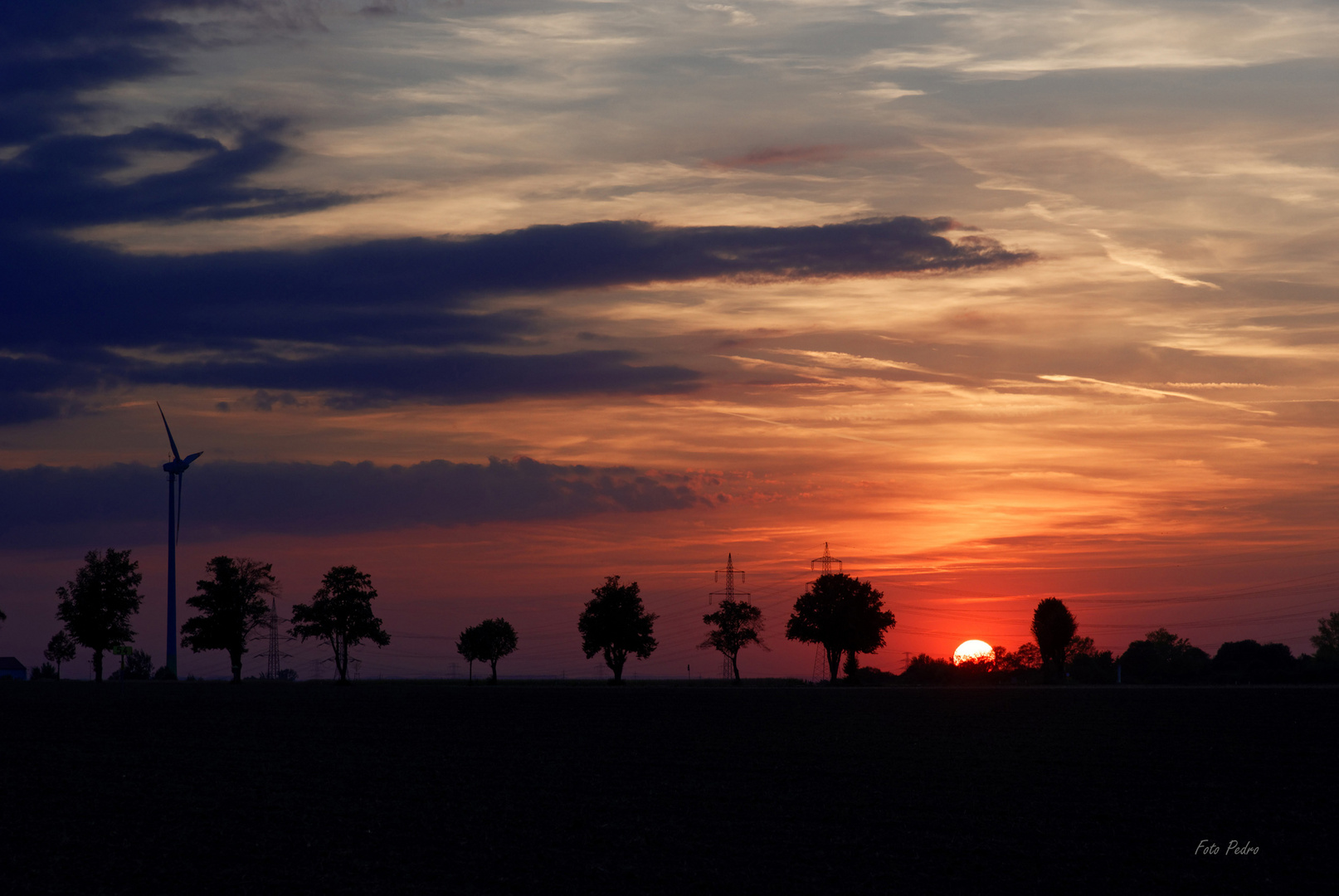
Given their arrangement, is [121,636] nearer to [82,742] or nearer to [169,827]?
[82,742]

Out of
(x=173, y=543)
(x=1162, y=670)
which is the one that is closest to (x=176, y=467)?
(x=173, y=543)

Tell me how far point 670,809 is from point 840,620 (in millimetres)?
153592

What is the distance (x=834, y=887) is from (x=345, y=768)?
2263 cm

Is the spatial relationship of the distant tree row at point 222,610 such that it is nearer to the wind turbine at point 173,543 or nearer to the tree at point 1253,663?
the wind turbine at point 173,543

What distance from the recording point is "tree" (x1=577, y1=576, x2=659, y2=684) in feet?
611

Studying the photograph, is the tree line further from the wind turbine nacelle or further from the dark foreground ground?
the dark foreground ground

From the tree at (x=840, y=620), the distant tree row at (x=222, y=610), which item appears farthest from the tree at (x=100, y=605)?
the tree at (x=840, y=620)

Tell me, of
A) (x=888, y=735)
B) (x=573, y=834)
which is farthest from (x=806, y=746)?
(x=573, y=834)

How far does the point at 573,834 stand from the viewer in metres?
25.3

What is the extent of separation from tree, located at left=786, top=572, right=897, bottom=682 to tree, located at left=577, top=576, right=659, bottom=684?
22661 millimetres

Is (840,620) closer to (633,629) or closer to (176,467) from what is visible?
(633,629)

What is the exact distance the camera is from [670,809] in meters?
28.8

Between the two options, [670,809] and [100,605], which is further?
[100,605]

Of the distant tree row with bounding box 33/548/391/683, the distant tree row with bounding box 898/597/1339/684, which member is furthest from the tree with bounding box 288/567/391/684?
the distant tree row with bounding box 898/597/1339/684
